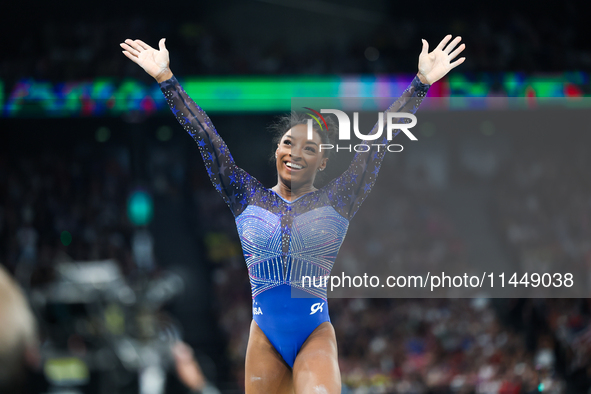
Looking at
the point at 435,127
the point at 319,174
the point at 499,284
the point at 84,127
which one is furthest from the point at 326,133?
the point at 84,127

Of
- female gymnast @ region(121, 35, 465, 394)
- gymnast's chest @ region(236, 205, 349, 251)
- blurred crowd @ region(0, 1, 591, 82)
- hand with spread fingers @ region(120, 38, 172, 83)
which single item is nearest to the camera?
female gymnast @ region(121, 35, 465, 394)

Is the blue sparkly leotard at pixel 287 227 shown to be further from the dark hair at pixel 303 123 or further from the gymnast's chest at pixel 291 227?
the dark hair at pixel 303 123

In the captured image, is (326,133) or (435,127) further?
(435,127)

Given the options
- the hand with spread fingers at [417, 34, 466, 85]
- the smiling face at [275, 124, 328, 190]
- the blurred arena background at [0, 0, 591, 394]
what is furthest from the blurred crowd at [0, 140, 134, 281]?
the hand with spread fingers at [417, 34, 466, 85]

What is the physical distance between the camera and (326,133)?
144 inches

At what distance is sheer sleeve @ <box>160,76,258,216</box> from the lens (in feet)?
11.1

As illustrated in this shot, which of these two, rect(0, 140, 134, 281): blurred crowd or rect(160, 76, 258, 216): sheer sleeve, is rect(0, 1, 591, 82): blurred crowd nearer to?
rect(0, 140, 134, 281): blurred crowd

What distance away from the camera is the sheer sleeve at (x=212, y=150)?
11.1 ft

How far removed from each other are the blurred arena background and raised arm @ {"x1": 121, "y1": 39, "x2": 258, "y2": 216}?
215cm

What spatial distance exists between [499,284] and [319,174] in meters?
1.69

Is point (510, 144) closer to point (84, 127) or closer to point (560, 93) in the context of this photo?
point (560, 93)

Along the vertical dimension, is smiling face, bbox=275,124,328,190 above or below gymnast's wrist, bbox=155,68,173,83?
below

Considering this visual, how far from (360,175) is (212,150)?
2.89ft

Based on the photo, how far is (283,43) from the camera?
35.0 ft
